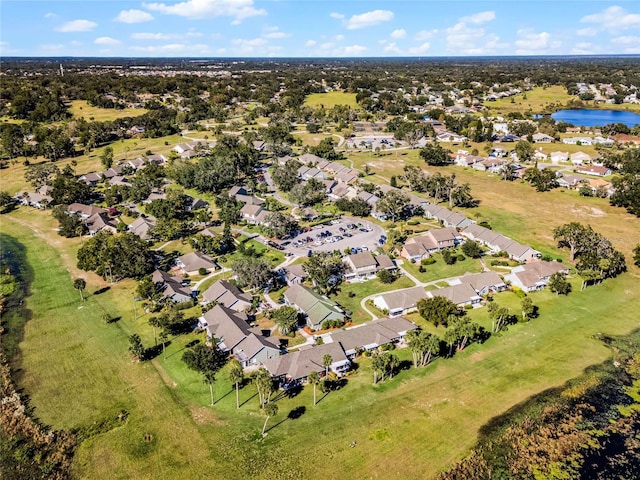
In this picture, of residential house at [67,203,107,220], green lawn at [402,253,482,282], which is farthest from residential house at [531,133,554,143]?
residential house at [67,203,107,220]

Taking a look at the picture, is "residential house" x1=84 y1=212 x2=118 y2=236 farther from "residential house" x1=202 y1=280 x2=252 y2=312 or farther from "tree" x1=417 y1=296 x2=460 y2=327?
"tree" x1=417 y1=296 x2=460 y2=327

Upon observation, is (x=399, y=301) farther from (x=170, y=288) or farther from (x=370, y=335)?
(x=170, y=288)

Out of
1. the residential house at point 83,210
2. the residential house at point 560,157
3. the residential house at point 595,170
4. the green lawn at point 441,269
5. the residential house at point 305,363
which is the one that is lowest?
the residential house at point 305,363

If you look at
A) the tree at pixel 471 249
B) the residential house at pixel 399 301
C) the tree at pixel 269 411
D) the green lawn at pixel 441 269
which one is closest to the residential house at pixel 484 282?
the green lawn at pixel 441 269

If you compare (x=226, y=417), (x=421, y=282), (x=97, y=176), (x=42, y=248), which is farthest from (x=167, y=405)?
(x=97, y=176)

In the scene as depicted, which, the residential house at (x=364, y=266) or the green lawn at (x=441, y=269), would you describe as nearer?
the residential house at (x=364, y=266)

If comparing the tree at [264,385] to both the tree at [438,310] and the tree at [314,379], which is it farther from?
the tree at [438,310]
